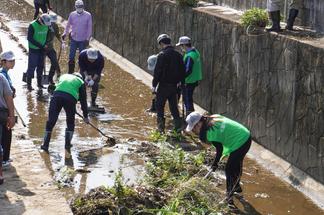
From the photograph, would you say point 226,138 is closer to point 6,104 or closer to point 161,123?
point 6,104

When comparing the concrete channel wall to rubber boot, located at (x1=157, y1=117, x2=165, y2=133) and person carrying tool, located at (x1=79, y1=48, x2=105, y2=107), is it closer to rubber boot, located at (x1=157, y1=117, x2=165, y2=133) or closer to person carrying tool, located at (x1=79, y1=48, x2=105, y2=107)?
rubber boot, located at (x1=157, y1=117, x2=165, y2=133)

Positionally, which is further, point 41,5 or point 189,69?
point 41,5

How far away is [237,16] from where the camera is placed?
14.6 metres

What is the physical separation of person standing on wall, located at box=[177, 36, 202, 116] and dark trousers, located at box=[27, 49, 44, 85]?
3.91 metres

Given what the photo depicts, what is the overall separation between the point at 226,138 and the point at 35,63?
7644mm

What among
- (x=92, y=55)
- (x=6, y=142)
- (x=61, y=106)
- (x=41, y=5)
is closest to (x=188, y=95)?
(x=92, y=55)

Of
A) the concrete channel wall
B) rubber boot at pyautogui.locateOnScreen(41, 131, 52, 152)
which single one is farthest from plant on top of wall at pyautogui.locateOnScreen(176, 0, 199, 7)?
rubber boot at pyautogui.locateOnScreen(41, 131, 52, 152)

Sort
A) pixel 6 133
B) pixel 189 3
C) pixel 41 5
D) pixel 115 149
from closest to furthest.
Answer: pixel 6 133
pixel 115 149
pixel 189 3
pixel 41 5

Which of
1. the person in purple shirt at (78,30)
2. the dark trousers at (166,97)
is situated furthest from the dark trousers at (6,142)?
the person in purple shirt at (78,30)

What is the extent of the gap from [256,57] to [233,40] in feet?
3.76

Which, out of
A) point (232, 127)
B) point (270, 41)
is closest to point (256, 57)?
point (270, 41)

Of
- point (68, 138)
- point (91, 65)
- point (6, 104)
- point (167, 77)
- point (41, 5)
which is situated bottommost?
point (68, 138)

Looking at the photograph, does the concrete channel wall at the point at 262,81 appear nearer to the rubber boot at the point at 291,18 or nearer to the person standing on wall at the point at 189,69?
the rubber boot at the point at 291,18

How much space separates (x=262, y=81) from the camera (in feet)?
40.9
